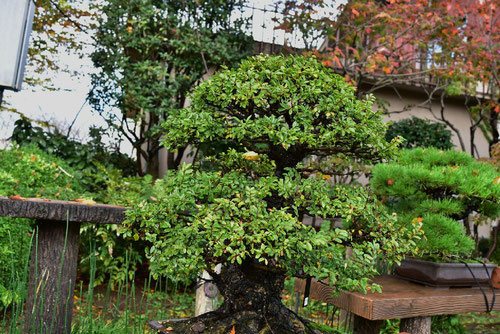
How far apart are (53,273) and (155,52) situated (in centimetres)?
451

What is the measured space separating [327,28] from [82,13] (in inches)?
139

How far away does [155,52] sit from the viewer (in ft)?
21.3

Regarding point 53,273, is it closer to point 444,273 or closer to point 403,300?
point 403,300

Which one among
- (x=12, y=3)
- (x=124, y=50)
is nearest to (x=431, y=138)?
(x=124, y=50)

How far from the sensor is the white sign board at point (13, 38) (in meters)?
3.36

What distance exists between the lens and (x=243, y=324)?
1852 millimetres

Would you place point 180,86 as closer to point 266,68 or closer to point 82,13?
point 82,13

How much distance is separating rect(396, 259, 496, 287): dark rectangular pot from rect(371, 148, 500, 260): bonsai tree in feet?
0.26

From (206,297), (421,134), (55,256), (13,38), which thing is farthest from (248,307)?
(421,134)

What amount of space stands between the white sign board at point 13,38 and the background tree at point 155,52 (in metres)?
2.59

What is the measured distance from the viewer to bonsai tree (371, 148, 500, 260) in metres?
2.53

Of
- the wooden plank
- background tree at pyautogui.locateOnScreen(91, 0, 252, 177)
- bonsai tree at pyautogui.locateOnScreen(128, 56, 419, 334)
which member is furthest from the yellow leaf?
background tree at pyautogui.locateOnScreen(91, 0, 252, 177)

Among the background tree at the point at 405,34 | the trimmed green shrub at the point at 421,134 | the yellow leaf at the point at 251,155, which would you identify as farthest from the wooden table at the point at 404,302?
the trimmed green shrub at the point at 421,134

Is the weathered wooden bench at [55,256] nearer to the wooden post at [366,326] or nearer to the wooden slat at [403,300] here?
the wooden slat at [403,300]
